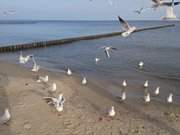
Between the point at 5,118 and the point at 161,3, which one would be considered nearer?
the point at 161,3

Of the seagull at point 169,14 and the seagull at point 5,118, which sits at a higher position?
the seagull at point 169,14

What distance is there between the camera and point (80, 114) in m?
10.9

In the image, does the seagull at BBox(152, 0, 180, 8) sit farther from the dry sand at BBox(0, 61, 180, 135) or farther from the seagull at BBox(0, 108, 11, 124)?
the seagull at BBox(0, 108, 11, 124)

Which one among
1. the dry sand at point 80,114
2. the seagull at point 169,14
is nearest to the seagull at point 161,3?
the seagull at point 169,14

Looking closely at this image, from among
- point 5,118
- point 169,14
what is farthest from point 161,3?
point 5,118

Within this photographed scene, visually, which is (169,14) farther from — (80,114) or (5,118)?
(80,114)

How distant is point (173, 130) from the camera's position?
10.0m

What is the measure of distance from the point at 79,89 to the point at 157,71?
971cm

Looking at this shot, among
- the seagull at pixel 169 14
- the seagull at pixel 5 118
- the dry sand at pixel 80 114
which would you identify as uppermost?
the seagull at pixel 169 14

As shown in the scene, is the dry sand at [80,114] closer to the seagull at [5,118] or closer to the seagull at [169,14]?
the seagull at [5,118]

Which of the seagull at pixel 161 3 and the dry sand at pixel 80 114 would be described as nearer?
the seagull at pixel 161 3

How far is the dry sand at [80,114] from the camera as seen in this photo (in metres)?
9.20

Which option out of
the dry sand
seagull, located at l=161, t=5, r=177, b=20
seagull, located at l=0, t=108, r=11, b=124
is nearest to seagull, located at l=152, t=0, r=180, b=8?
seagull, located at l=161, t=5, r=177, b=20

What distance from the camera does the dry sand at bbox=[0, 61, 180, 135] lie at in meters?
9.20
